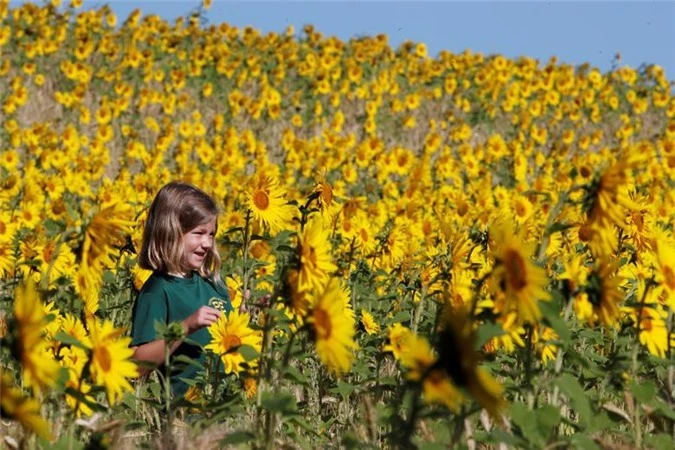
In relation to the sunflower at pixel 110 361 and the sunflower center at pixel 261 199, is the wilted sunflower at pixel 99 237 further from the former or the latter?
the sunflower center at pixel 261 199

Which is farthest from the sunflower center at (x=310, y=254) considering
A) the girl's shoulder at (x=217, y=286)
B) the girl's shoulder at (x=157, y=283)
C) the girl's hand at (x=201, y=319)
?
the girl's shoulder at (x=217, y=286)

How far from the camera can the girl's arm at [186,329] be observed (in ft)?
11.0

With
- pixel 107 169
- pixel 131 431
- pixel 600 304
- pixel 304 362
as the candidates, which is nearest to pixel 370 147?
pixel 107 169

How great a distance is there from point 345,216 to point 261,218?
2.62 meters

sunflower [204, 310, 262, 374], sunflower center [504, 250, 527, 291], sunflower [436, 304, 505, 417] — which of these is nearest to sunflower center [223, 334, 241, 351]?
sunflower [204, 310, 262, 374]

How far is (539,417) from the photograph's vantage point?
2.39 meters

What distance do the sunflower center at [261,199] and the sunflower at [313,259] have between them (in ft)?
4.71

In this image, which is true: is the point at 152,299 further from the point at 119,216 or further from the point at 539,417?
the point at 539,417

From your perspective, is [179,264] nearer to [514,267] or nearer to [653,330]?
[653,330]

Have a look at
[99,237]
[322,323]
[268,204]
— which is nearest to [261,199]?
[268,204]

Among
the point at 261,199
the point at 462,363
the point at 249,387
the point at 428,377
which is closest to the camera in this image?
the point at 462,363

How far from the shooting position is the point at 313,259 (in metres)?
2.54

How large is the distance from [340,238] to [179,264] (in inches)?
108

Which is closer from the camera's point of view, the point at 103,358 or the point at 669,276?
the point at 103,358
